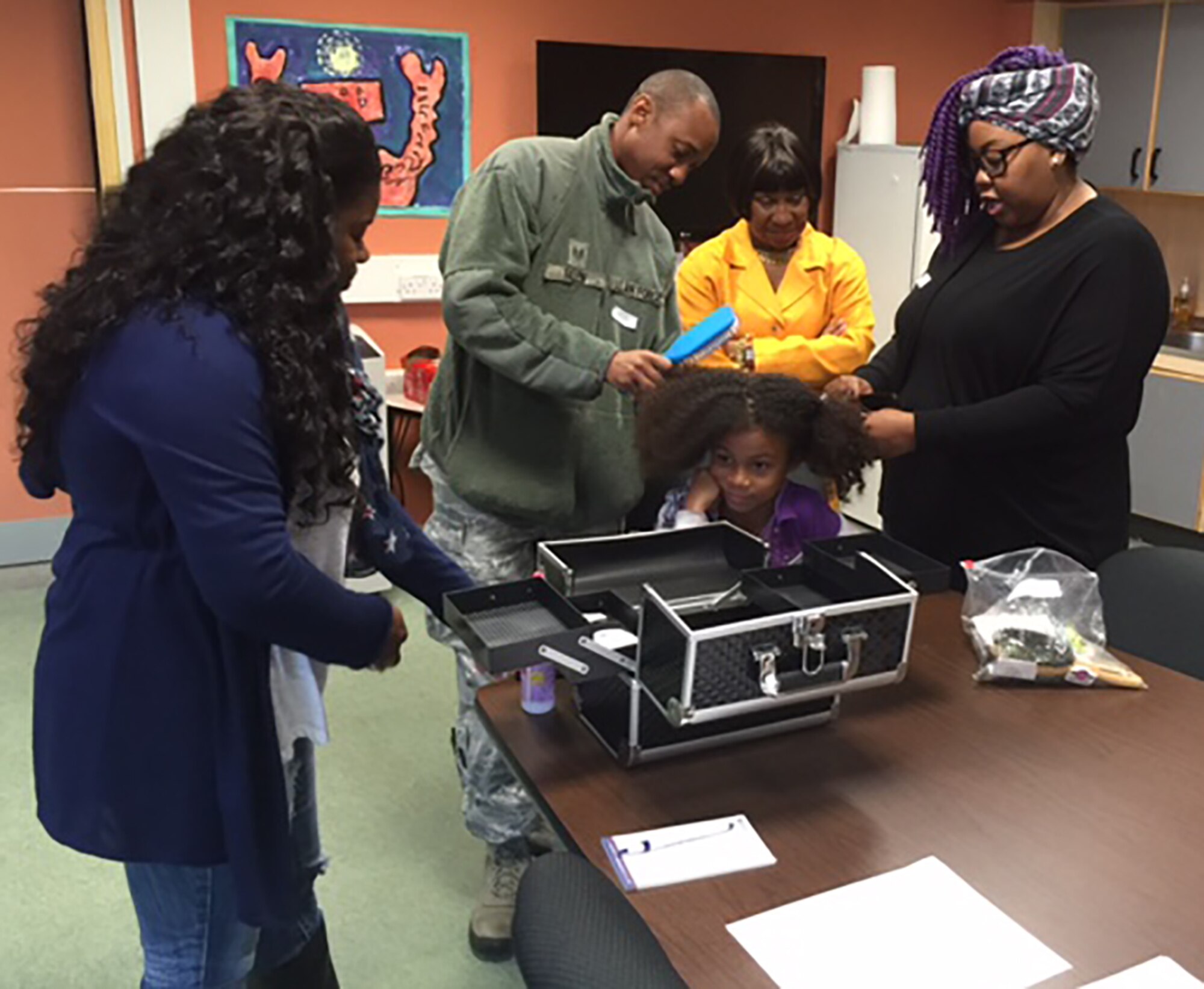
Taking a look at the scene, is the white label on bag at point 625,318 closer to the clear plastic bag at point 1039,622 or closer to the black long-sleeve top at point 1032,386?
the black long-sleeve top at point 1032,386

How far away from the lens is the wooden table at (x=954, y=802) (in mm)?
1055

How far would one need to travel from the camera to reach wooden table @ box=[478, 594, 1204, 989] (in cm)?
105

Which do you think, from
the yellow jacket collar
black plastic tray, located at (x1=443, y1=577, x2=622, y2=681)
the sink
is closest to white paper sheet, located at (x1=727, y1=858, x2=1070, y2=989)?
black plastic tray, located at (x1=443, y1=577, x2=622, y2=681)

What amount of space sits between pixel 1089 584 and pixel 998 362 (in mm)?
468

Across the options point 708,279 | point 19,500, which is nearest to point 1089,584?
point 708,279

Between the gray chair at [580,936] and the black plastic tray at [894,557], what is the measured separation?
0.64 metres

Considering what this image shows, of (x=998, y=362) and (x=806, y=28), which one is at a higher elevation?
(x=806, y=28)

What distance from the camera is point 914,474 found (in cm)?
206

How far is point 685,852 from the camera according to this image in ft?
3.74

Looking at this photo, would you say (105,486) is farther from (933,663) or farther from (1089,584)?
(1089,584)

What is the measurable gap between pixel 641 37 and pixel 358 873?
3180 mm

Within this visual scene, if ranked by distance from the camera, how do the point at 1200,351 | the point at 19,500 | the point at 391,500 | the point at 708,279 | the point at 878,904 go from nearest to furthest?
the point at 878,904
the point at 391,500
the point at 708,279
the point at 19,500
the point at 1200,351

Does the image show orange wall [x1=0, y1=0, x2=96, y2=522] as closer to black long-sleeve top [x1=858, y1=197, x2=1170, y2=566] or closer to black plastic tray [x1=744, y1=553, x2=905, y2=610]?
black long-sleeve top [x1=858, y1=197, x2=1170, y2=566]

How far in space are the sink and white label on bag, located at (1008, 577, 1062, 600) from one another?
10.3ft
